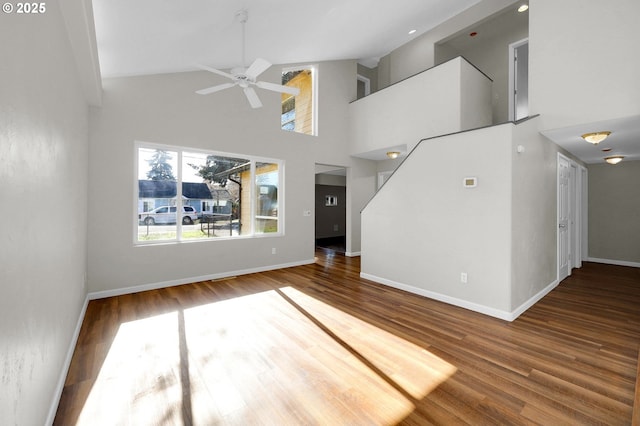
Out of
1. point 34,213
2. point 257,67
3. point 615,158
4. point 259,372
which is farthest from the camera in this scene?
point 615,158

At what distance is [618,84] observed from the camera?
9.96ft

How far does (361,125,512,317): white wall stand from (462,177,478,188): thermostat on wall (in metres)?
0.04

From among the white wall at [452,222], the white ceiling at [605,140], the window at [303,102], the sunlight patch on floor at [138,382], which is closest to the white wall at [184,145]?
the window at [303,102]

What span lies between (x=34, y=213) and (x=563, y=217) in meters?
6.56

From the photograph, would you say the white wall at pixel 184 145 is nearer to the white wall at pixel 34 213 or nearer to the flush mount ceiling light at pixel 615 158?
the white wall at pixel 34 213

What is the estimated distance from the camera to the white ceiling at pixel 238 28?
100 inches

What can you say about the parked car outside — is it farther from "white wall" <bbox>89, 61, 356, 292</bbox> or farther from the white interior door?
the white interior door

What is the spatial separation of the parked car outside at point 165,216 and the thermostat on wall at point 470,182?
426 cm

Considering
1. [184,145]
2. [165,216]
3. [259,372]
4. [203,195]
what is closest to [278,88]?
[184,145]

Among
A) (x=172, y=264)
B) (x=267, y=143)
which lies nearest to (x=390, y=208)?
(x=267, y=143)

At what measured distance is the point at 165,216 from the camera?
4.38m

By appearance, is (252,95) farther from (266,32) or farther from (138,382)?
(138,382)

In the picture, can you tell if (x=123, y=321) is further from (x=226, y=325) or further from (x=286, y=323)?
(x=286, y=323)

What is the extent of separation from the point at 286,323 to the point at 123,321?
6.08 ft
